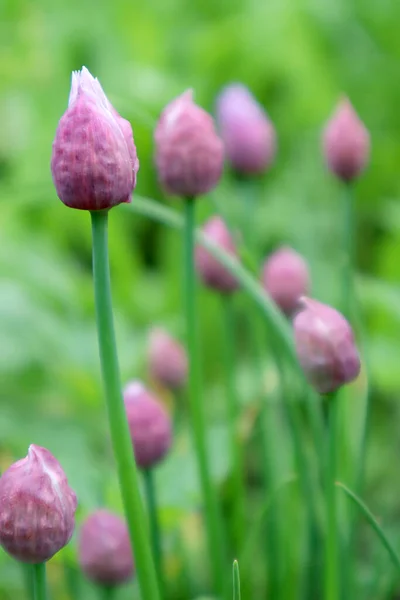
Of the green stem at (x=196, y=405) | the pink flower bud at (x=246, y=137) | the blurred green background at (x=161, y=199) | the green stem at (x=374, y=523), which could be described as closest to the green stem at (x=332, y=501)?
the green stem at (x=374, y=523)

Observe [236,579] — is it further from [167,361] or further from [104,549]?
[167,361]

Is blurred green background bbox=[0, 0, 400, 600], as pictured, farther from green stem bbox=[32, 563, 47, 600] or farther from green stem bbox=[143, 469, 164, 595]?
green stem bbox=[32, 563, 47, 600]

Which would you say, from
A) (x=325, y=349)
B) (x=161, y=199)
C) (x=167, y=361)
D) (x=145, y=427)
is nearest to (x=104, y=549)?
(x=145, y=427)

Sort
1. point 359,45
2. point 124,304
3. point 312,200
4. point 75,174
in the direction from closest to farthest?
point 75,174
point 124,304
point 312,200
point 359,45

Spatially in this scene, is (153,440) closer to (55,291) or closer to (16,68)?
(55,291)

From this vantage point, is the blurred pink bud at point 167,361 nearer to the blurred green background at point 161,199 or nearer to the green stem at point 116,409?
the blurred green background at point 161,199

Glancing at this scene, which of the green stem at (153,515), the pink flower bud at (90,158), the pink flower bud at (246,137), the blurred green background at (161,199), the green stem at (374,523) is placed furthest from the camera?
the blurred green background at (161,199)

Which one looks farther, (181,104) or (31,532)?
(181,104)

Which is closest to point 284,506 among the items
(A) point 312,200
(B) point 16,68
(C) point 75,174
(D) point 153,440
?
(D) point 153,440
